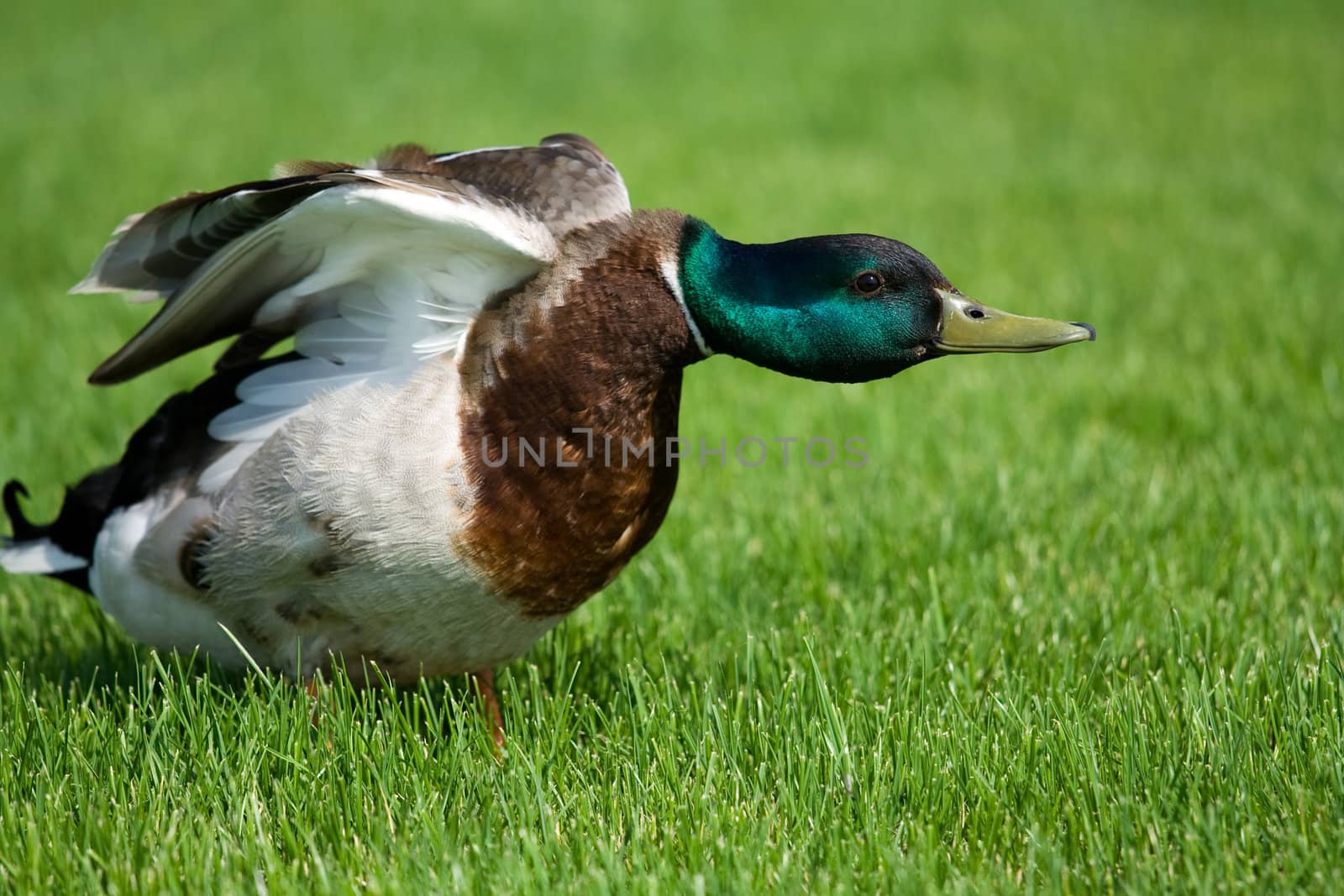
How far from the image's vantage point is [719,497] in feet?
14.6

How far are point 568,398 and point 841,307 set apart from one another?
23.0 inches

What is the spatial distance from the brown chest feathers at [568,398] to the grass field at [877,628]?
43 centimetres

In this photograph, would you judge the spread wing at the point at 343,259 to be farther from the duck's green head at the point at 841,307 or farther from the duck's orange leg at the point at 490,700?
the duck's orange leg at the point at 490,700

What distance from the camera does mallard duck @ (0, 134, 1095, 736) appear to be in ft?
8.34

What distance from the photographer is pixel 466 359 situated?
2.61m

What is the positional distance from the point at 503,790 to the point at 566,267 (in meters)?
1.07

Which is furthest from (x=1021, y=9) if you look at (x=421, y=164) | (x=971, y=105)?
(x=421, y=164)

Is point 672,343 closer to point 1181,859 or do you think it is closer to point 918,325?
point 918,325

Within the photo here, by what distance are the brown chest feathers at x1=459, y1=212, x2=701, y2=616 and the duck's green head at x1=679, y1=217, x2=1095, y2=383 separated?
91 mm

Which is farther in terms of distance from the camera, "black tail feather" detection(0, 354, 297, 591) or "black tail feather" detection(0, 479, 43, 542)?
"black tail feather" detection(0, 479, 43, 542)

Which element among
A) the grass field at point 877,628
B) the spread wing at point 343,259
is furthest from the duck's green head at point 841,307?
the grass field at point 877,628

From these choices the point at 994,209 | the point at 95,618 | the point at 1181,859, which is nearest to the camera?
the point at 1181,859

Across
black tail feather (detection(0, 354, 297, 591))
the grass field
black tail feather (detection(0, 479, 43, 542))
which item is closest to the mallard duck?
black tail feather (detection(0, 354, 297, 591))

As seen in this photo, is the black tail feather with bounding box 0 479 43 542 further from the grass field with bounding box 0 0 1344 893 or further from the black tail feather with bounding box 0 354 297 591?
the grass field with bounding box 0 0 1344 893
